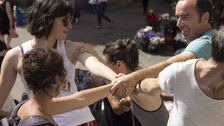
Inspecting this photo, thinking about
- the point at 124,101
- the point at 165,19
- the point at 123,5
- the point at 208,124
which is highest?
the point at 208,124

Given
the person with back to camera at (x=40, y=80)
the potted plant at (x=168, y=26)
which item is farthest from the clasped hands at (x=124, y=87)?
the potted plant at (x=168, y=26)

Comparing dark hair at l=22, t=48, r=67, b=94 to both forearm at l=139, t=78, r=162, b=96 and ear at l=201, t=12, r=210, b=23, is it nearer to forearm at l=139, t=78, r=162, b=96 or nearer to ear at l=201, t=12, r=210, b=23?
forearm at l=139, t=78, r=162, b=96

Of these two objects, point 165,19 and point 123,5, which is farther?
point 123,5

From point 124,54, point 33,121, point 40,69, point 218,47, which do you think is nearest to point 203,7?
point 124,54

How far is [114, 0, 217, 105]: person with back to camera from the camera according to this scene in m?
2.29

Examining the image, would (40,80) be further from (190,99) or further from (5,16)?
(5,16)

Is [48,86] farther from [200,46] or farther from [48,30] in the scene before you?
[200,46]

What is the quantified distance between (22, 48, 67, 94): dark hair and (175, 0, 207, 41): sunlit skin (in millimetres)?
1387

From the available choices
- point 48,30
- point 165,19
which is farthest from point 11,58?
point 165,19

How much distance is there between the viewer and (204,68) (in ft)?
4.79

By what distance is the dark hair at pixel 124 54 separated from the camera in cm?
261

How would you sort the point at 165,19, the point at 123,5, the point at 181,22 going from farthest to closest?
the point at 123,5
the point at 165,19
the point at 181,22

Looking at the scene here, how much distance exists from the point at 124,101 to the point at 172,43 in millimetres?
5112

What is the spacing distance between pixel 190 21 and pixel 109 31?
268 inches
